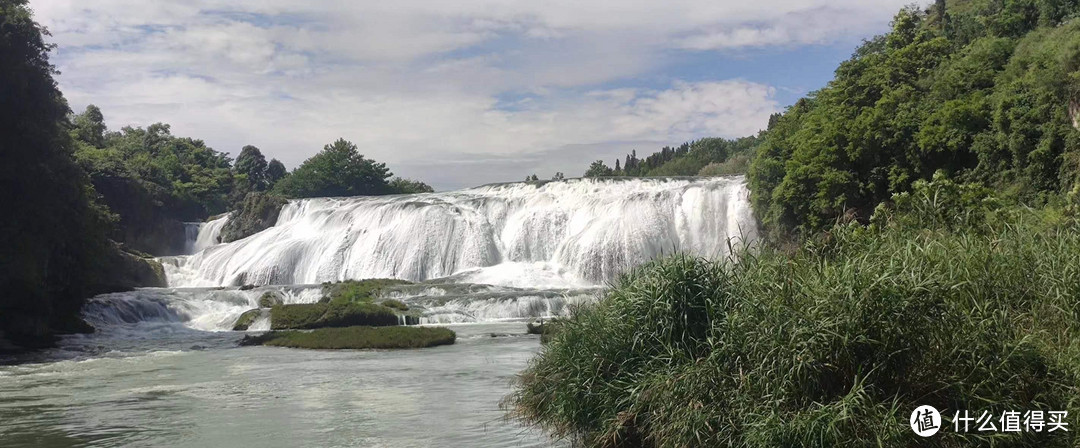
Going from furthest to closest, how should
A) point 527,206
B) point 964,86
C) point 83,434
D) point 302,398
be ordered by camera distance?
1. point 527,206
2. point 964,86
3. point 302,398
4. point 83,434

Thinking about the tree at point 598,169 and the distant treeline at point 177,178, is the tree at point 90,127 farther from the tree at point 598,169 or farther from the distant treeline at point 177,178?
the tree at point 598,169

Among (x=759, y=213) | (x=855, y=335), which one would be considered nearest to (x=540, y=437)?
(x=855, y=335)

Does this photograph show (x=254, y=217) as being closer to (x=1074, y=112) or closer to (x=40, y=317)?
(x=40, y=317)

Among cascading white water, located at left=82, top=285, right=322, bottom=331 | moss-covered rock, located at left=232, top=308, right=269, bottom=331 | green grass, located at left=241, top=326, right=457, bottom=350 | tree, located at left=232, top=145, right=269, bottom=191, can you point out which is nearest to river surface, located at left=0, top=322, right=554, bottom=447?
green grass, located at left=241, top=326, right=457, bottom=350

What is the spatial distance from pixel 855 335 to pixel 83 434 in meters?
10.6

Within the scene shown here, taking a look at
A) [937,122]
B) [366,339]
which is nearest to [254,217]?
[366,339]

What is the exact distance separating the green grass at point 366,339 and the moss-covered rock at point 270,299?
6720 millimetres

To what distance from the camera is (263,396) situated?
→ 16500 millimetres

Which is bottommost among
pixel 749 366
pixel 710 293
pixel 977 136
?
pixel 749 366

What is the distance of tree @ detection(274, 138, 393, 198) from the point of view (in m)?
82.1

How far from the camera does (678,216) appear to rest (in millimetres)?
41031

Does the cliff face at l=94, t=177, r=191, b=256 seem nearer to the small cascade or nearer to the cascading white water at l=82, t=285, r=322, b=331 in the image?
the small cascade

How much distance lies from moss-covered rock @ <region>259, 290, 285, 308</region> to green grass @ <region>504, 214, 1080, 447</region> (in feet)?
76.5

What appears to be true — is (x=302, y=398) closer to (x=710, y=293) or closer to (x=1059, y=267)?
(x=710, y=293)
